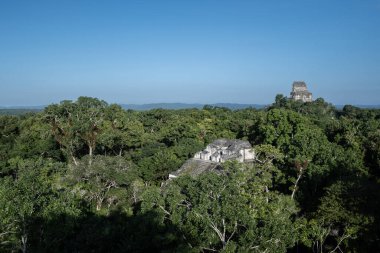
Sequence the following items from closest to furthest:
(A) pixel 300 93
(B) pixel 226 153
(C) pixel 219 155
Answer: (C) pixel 219 155
(B) pixel 226 153
(A) pixel 300 93

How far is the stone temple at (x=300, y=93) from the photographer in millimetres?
110312

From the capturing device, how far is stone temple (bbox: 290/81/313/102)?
110 meters

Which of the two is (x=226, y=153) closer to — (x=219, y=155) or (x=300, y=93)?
(x=219, y=155)

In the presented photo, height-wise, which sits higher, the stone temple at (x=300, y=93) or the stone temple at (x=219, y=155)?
the stone temple at (x=300, y=93)

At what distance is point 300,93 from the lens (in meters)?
111

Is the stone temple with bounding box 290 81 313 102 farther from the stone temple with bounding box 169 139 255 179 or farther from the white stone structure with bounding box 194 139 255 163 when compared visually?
the white stone structure with bounding box 194 139 255 163

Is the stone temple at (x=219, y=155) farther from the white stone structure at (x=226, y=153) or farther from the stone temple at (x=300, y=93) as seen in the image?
the stone temple at (x=300, y=93)

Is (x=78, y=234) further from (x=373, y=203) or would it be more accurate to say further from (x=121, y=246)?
(x=373, y=203)

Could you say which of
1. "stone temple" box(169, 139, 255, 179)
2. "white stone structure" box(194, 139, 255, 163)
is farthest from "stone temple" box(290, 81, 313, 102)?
"white stone structure" box(194, 139, 255, 163)

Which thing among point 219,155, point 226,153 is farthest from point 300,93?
point 219,155

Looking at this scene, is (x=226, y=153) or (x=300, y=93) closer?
(x=226, y=153)

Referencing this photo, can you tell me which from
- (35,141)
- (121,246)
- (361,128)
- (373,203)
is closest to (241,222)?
(121,246)

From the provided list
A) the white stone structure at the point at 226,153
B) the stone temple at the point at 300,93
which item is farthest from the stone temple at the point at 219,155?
the stone temple at the point at 300,93

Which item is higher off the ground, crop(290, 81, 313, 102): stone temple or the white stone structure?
crop(290, 81, 313, 102): stone temple
